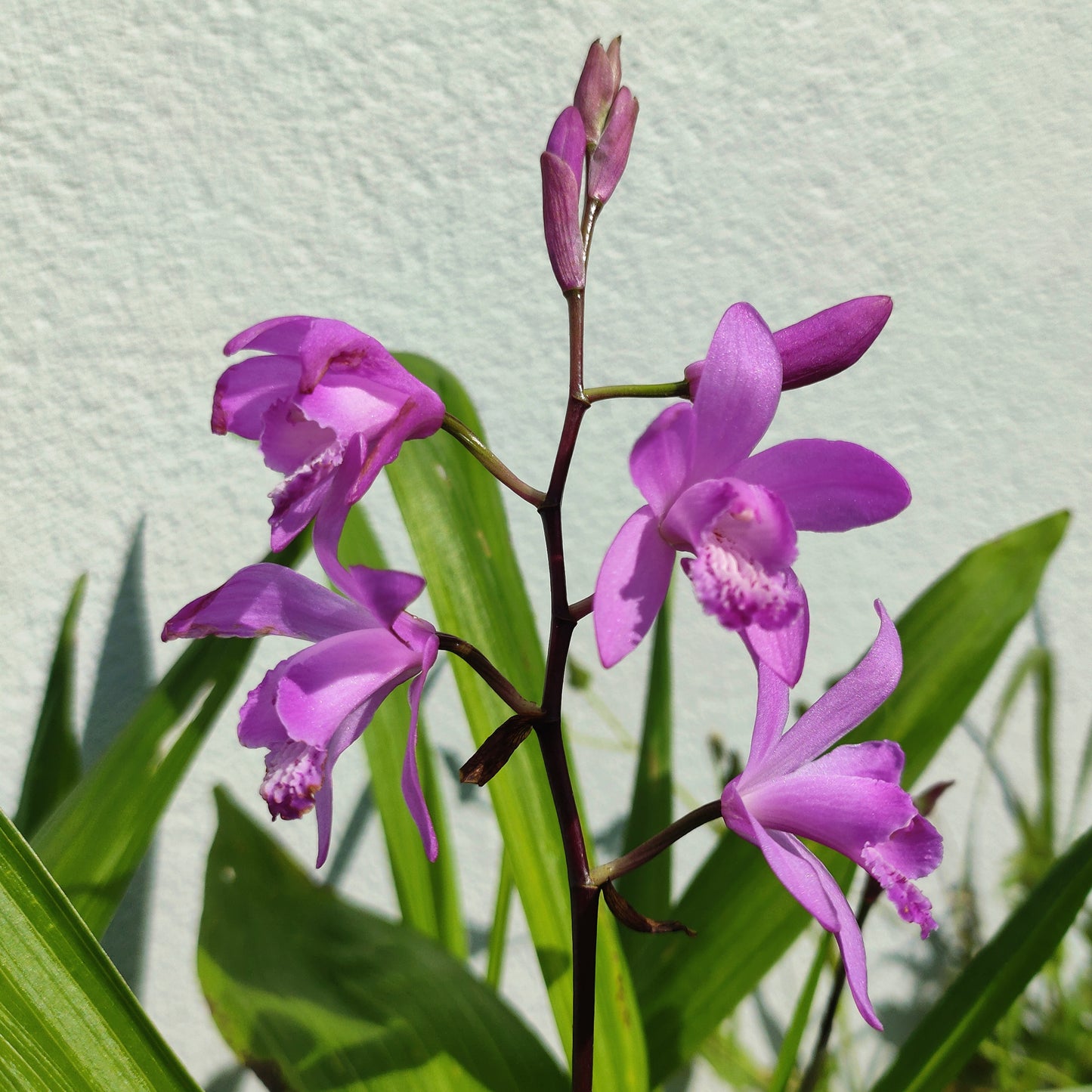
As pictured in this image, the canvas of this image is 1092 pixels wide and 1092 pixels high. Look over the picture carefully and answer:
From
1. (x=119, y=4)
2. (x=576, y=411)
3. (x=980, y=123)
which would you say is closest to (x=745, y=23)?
(x=980, y=123)

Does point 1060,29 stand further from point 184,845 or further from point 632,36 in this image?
point 184,845

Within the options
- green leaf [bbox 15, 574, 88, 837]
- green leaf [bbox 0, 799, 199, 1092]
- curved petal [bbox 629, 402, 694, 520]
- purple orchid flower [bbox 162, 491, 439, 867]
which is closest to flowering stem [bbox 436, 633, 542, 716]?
purple orchid flower [bbox 162, 491, 439, 867]

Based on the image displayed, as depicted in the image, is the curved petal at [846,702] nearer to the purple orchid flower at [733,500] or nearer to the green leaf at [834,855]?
the purple orchid flower at [733,500]

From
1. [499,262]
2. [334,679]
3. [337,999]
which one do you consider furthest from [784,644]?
[499,262]

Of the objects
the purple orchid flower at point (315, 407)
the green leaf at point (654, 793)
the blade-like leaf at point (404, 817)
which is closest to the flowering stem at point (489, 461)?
the purple orchid flower at point (315, 407)

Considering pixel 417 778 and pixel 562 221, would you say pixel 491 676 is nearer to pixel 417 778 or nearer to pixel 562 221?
pixel 417 778

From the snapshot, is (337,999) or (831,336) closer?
(831,336)

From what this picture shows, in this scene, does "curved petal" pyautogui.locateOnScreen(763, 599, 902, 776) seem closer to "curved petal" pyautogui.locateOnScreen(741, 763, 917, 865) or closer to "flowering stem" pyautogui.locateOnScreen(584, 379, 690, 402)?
"curved petal" pyautogui.locateOnScreen(741, 763, 917, 865)
